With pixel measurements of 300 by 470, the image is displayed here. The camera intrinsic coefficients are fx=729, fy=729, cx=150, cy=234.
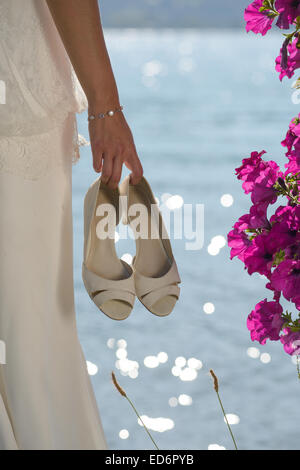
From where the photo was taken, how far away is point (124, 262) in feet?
4.20

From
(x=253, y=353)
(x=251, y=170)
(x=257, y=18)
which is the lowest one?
(x=253, y=353)

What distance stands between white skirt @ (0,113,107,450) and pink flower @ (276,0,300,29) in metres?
0.39

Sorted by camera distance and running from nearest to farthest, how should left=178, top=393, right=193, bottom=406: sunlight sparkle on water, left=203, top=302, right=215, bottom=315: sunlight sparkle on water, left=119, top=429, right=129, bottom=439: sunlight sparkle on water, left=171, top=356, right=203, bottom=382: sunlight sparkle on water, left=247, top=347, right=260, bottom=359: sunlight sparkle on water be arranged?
left=119, top=429, right=129, bottom=439: sunlight sparkle on water → left=178, top=393, right=193, bottom=406: sunlight sparkle on water → left=171, top=356, right=203, bottom=382: sunlight sparkle on water → left=247, top=347, right=260, bottom=359: sunlight sparkle on water → left=203, top=302, right=215, bottom=315: sunlight sparkle on water

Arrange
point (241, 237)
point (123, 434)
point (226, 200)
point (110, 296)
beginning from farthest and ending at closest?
point (226, 200) < point (123, 434) < point (110, 296) < point (241, 237)

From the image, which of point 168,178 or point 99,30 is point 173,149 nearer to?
point 168,178

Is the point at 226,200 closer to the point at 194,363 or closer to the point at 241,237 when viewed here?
the point at 194,363

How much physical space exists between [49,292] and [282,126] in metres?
5.38

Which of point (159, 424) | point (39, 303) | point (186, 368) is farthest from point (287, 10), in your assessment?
point (186, 368)

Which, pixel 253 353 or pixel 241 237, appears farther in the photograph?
pixel 253 353

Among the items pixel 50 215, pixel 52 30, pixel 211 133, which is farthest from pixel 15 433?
pixel 211 133

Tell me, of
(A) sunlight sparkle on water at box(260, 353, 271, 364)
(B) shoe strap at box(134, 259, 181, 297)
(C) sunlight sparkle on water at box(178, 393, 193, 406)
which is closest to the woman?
(B) shoe strap at box(134, 259, 181, 297)

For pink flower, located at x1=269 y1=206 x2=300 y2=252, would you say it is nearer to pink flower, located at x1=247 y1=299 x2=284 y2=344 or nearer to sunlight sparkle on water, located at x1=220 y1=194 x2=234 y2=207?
pink flower, located at x1=247 y1=299 x2=284 y2=344

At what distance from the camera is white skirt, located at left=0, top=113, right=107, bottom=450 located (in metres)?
1.15

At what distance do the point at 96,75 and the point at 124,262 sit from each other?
→ 34cm
